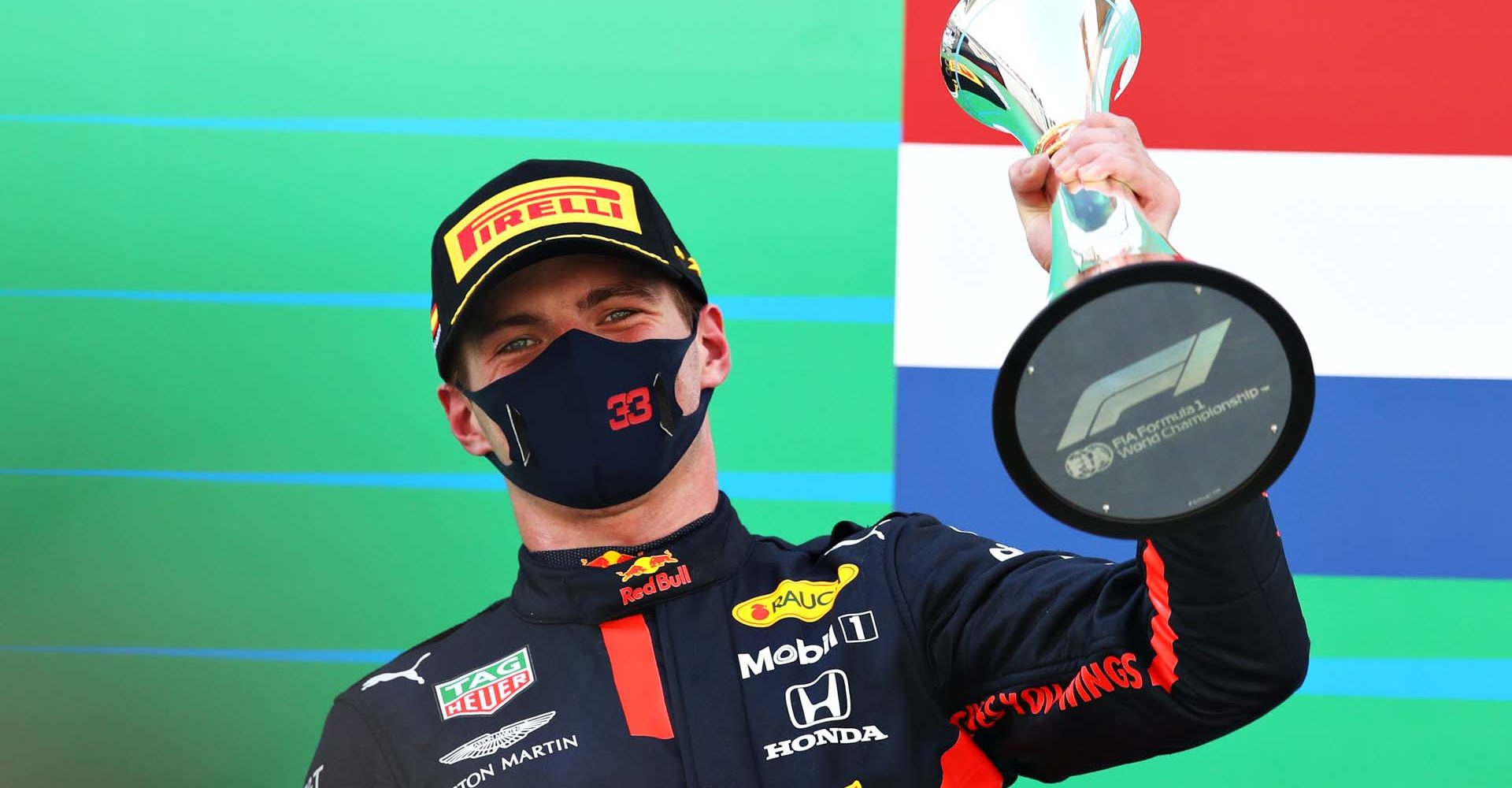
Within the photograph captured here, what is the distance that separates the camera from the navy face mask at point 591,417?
1279 mm

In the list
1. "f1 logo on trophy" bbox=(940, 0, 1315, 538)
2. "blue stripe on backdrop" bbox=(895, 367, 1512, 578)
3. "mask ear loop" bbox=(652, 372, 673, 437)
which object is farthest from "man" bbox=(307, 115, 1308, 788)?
"blue stripe on backdrop" bbox=(895, 367, 1512, 578)

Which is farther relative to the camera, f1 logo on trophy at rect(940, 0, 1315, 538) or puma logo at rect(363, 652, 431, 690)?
puma logo at rect(363, 652, 431, 690)

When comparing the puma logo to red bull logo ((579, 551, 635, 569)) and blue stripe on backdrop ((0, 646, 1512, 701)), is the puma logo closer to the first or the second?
red bull logo ((579, 551, 635, 569))

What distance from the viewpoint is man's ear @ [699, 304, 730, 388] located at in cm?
144

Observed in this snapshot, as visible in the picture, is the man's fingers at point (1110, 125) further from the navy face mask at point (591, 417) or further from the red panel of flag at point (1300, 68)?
the red panel of flag at point (1300, 68)

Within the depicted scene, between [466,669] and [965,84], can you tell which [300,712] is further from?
[965,84]

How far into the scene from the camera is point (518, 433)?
4.26 ft

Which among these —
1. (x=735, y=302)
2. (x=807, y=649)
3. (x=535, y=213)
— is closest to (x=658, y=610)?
(x=807, y=649)

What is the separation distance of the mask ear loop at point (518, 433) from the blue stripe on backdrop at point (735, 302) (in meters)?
0.48

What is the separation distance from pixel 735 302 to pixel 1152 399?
34.7 inches

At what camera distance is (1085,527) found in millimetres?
923

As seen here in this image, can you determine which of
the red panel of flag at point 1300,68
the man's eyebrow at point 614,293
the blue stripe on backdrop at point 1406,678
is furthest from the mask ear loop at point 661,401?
the blue stripe on backdrop at point 1406,678

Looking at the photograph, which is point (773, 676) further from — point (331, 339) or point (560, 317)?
point (331, 339)

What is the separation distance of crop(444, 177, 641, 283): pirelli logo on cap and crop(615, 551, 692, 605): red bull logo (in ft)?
1.06
